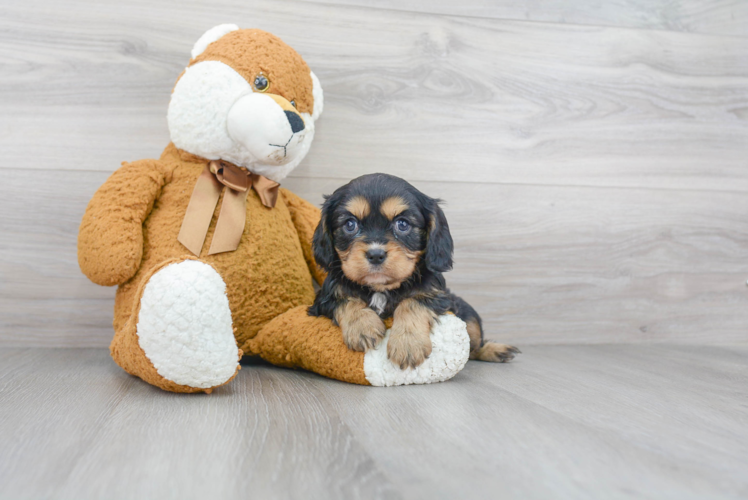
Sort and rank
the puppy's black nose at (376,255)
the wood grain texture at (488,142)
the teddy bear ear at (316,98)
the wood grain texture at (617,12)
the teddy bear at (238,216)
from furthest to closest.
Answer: the wood grain texture at (617,12) → the wood grain texture at (488,142) → the teddy bear ear at (316,98) → the teddy bear at (238,216) → the puppy's black nose at (376,255)

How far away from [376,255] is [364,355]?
0.88ft

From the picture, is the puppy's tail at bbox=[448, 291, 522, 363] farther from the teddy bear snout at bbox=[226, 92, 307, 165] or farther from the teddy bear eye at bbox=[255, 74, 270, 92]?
the teddy bear eye at bbox=[255, 74, 270, 92]

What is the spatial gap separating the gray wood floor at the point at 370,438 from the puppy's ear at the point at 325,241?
0.33 m

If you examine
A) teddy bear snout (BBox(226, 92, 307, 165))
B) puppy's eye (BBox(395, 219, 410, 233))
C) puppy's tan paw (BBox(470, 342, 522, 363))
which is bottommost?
puppy's tan paw (BBox(470, 342, 522, 363))

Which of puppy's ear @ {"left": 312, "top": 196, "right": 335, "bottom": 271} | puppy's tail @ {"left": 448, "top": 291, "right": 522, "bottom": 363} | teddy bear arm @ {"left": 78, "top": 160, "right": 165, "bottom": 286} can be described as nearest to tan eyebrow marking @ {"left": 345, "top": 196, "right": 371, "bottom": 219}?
puppy's ear @ {"left": 312, "top": 196, "right": 335, "bottom": 271}

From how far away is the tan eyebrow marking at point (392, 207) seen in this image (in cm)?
140

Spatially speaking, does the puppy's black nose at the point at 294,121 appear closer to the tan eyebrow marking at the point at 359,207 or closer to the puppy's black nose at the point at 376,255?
the tan eyebrow marking at the point at 359,207

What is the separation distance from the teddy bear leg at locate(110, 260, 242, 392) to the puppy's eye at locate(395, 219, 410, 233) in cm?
48

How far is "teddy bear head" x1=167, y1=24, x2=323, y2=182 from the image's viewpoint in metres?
1.50

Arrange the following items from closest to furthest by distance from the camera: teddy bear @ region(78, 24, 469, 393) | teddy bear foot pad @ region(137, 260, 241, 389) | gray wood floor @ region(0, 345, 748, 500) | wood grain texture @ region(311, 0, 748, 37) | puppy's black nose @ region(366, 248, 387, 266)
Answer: gray wood floor @ region(0, 345, 748, 500), teddy bear foot pad @ region(137, 260, 241, 389), puppy's black nose @ region(366, 248, 387, 266), teddy bear @ region(78, 24, 469, 393), wood grain texture @ region(311, 0, 748, 37)

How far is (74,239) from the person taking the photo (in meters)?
1.92

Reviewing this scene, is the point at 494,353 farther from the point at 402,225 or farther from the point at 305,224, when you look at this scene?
the point at 305,224

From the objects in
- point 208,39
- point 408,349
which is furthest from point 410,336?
point 208,39

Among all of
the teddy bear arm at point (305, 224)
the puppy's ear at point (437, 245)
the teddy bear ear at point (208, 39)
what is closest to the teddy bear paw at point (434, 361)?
the puppy's ear at point (437, 245)
